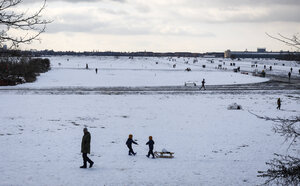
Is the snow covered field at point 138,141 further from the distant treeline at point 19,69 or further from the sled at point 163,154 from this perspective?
the distant treeline at point 19,69

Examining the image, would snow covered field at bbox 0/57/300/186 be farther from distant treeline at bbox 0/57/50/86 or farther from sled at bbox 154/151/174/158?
distant treeline at bbox 0/57/50/86

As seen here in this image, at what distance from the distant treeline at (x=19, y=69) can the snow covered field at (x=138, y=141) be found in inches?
127

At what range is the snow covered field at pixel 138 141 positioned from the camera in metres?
10.7

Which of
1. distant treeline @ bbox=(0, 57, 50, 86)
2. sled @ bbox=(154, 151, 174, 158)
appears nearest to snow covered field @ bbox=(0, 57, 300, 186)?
sled @ bbox=(154, 151, 174, 158)

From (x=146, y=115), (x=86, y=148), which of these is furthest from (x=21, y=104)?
(x=86, y=148)

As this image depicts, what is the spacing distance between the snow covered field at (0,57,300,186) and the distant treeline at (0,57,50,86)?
321 cm

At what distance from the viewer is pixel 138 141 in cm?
1553

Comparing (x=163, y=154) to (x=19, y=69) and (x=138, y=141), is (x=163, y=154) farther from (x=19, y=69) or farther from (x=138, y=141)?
(x=19, y=69)

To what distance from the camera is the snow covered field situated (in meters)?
10.7

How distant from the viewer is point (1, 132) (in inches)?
647

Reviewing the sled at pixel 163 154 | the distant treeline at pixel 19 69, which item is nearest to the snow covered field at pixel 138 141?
the sled at pixel 163 154

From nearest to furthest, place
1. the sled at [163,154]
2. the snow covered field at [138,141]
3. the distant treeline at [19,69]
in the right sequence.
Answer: the distant treeline at [19,69] → the snow covered field at [138,141] → the sled at [163,154]

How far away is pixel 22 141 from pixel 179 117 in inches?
431

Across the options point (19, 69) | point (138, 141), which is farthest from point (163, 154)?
point (19, 69)
